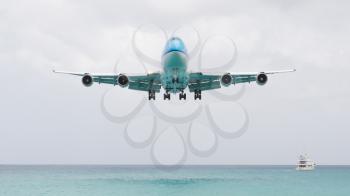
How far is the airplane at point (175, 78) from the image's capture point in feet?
165

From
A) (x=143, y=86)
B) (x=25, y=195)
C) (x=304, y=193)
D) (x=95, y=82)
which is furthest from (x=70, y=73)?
(x=304, y=193)

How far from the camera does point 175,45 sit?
50156 millimetres

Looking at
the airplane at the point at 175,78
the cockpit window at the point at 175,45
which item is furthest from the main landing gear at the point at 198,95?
the cockpit window at the point at 175,45

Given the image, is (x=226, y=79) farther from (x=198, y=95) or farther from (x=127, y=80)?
(x=127, y=80)

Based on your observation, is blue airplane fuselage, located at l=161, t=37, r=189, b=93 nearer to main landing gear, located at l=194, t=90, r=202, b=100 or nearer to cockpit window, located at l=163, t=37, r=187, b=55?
cockpit window, located at l=163, t=37, r=187, b=55

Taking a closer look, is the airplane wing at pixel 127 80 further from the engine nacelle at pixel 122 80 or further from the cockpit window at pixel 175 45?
the cockpit window at pixel 175 45

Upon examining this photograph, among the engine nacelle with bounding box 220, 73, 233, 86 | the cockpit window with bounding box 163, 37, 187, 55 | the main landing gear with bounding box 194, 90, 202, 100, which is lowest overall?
the main landing gear with bounding box 194, 90, 202, 100

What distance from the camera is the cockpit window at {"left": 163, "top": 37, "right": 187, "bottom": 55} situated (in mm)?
50072

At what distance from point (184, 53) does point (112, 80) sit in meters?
14.9

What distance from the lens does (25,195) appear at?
112m

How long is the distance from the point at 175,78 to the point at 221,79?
654cm

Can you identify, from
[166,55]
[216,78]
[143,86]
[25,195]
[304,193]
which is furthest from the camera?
[304,193]

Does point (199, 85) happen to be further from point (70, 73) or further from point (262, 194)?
point (262, 194)

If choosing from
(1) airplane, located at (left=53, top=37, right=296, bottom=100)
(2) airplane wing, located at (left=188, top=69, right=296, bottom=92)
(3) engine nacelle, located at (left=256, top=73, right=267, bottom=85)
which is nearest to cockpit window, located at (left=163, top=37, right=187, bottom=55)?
(1) airplane, located at (left=53, top=37, right=296, bottom=100)
